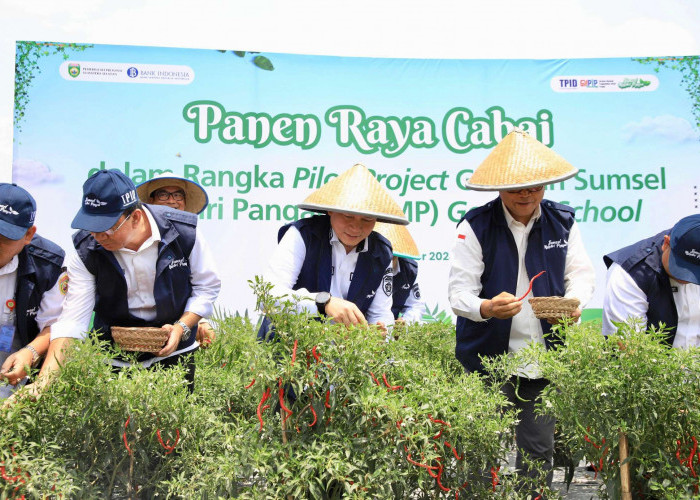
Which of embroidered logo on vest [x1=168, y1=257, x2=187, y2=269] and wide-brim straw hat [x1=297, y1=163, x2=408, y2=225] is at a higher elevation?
wide-brim straw hat [x1=297, y1=163, x2=408, y2=225]

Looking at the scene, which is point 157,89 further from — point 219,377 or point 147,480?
point 147,480

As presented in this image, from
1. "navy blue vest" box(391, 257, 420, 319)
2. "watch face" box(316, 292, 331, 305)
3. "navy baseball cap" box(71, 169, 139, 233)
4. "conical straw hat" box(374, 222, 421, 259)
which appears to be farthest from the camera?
"conical straw hat" box(374, 222, 421, 259)

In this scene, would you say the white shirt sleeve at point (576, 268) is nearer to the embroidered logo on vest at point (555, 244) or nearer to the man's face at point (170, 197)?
the embroidered logo on vest at point (555, 244)

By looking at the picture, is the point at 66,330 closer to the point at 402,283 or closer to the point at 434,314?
the point at 402,283

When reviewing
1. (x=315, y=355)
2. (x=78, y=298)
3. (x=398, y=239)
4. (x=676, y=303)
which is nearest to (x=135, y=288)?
(x=78, y=298)

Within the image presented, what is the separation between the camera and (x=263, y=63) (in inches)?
263

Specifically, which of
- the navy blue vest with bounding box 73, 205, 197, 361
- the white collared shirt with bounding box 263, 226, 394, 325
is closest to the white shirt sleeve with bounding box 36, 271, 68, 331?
the navy blue vest with bounding box 73, 205, 197, 361

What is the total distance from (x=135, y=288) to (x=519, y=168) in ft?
5.90

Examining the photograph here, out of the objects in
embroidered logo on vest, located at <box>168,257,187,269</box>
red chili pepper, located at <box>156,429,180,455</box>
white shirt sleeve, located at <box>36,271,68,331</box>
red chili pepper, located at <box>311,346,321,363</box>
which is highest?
embroidered logo on vest, located at <box>168,257,187,269</box>

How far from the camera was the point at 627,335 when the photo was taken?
91.7 inches

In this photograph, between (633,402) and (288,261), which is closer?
(633,402)

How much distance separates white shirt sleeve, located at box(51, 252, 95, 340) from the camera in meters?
2.87

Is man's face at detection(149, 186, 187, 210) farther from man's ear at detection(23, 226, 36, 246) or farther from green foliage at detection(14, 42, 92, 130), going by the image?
green foliage at detection(14, 42, 92, 130)

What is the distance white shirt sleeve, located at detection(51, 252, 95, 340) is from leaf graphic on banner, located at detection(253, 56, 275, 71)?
4100mm
